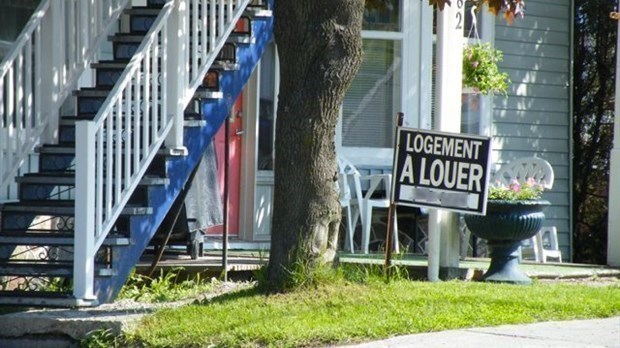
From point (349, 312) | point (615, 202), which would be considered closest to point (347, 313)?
point (349, 312)

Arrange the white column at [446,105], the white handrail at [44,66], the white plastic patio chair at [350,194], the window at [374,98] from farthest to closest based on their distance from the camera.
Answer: the window at [374,98], the white plastic patio chair at [350,194], the white column at [446,105], the white handrail at [44,66]

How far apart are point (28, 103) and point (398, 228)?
18.2 ft

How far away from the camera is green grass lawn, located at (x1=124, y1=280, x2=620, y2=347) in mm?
6480

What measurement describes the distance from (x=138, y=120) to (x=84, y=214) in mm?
942

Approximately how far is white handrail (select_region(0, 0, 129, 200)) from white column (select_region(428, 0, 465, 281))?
275cm

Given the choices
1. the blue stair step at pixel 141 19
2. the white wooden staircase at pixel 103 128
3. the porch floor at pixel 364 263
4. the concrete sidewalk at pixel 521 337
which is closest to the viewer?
the concrete sidewalk at pixel 521 337

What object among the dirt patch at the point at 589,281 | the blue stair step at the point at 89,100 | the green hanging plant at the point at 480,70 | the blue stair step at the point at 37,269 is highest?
the green hanging plant at the point at 480,70

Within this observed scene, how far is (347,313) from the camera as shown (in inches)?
273

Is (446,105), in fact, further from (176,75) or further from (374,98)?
(374,98)

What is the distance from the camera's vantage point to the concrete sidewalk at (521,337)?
632 cm

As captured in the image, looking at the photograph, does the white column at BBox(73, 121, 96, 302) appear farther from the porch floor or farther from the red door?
the red door

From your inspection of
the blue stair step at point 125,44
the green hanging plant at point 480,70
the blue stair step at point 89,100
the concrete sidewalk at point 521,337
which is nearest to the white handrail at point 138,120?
the blue stair step at point 89,100

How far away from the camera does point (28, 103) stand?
8.68 meters

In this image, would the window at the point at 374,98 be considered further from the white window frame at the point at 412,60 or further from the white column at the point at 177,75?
the white column at the point at 177,75
